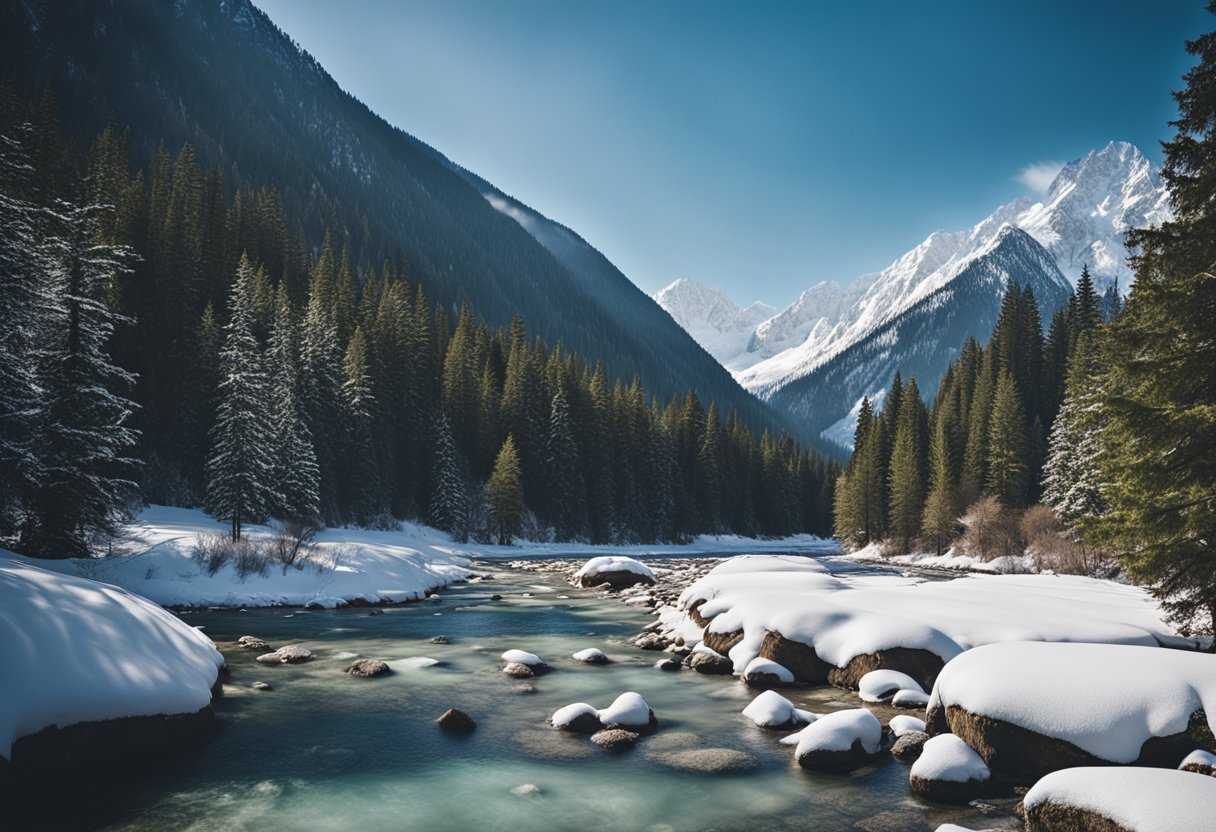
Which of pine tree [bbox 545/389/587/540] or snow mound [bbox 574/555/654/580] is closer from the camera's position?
snow mound [bbox 574/555/654/580]

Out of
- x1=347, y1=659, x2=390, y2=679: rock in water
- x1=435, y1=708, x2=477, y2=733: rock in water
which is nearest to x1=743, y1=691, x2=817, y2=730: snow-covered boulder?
x1=435, y1=708, x2=477, y2=733: rock in water

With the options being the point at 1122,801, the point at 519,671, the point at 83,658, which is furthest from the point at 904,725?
the point at 83,658

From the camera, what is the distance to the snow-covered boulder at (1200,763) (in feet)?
27.9

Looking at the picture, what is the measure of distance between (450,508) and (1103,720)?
59.8m

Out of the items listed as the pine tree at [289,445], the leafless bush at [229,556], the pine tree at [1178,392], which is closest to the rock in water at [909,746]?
the pine tree at [1178,392]

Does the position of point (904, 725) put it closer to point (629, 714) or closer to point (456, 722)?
point (629, 714)

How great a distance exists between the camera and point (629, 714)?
40.4 feet

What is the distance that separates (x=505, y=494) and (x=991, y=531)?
4352 centimetres

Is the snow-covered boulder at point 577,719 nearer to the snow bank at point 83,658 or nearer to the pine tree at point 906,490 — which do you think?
the snow bank at point 83,658

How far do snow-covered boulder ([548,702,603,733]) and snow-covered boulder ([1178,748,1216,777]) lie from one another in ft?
28.9

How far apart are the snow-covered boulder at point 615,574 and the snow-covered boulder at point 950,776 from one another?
91.7 feet

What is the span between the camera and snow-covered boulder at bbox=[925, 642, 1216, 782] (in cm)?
903

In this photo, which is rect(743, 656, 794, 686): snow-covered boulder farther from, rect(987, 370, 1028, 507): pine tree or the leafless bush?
rect(987, 370, 1028, 507): pine tree

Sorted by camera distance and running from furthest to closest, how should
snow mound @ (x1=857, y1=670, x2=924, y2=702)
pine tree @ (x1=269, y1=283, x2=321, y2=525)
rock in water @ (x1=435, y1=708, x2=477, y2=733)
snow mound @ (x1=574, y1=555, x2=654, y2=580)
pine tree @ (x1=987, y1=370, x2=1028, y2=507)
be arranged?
pine tree @ (x1=987, y1=370, x2=1028, y2=507) < pine tree @ (x1=269, y1=283, x2=321, y2=525) < snow mound @ (x1=574, y1=555, x2=654, y2=580) < snow mound @ (x1=857, y1=670, x2=924, y2=702) < rock in water @ (x1=435, y1=708, x2=477, y2=733)
